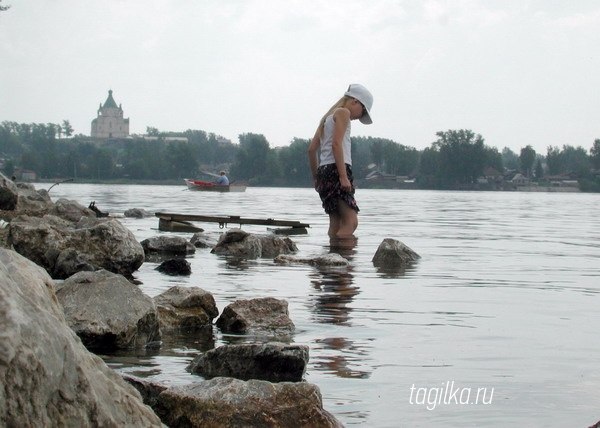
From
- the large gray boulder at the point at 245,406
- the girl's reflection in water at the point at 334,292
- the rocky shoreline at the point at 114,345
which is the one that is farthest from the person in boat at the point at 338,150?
the large gray boulder at the point at 245,406

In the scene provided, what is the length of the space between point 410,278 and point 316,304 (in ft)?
7.17

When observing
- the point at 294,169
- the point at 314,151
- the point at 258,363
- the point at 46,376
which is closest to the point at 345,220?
the point at 314,151

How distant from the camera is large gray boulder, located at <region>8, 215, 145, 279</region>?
8.64m

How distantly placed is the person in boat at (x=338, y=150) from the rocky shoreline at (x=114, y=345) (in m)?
2.78

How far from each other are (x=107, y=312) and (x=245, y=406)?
1996 millimetres

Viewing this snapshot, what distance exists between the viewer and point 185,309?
6070mm

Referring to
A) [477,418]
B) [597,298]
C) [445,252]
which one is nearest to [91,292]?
[477,418]

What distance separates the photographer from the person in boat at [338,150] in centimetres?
1122

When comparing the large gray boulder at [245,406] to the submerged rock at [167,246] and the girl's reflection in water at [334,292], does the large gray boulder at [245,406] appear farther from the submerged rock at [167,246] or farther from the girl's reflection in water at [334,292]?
the submerged rock at [167,246]

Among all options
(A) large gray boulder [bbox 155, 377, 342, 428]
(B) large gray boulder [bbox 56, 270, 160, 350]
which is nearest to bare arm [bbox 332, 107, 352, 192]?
(B) large gray boulder [bbox 56, 270, 160, 350]

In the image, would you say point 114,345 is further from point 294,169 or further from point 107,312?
point 294,169

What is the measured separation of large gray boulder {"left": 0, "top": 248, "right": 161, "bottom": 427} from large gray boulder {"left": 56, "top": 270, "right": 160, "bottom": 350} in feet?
7.01

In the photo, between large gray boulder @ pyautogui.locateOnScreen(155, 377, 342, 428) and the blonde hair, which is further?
the blonde hair

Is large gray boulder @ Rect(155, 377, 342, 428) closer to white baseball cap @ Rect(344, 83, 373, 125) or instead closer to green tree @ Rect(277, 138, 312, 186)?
white baseball cap @ Rect(344, 83, 373, 125)
